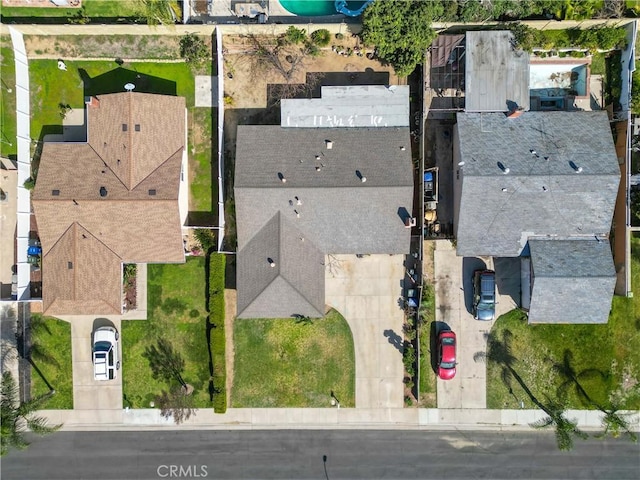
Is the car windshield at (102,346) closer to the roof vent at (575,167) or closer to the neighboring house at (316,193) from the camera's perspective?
the neighboring house at (316,193)

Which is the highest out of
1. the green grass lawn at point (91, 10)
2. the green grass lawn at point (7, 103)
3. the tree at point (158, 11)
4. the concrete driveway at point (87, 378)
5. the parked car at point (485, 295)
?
the green grass lawn at point (91, 10)

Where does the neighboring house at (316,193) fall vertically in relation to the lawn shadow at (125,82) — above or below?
below

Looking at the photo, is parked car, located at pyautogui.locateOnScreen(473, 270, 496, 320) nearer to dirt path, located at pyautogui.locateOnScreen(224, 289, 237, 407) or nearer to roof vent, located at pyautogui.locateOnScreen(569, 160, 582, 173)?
roof vent, located at pyautogui.locateOnScreen(569, 160, 582, 173)

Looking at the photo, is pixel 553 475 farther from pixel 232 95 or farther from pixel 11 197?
pixel 11 197

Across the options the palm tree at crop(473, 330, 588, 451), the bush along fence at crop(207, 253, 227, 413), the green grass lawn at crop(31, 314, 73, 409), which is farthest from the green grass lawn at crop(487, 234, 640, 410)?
the green grass lawn at crop(31, 314, 73, 409)

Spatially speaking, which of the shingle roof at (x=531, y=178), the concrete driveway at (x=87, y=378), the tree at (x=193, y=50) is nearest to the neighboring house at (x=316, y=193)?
the shingle roof at (x=531, y=178)

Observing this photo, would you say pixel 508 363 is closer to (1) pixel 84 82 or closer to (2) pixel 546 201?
(2) pixel 546 201
